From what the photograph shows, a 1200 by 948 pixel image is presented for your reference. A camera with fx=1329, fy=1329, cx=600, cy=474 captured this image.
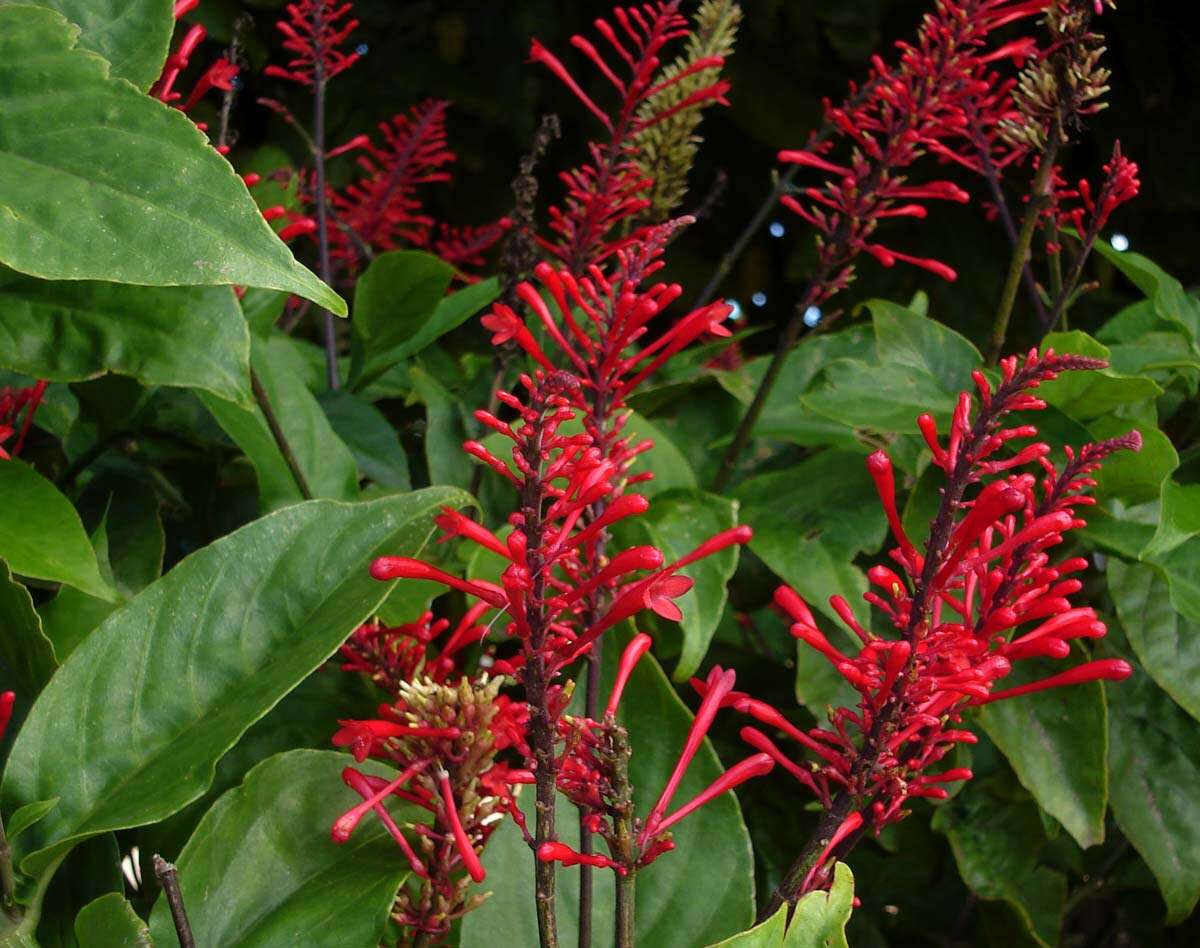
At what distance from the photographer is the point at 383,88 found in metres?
1.83

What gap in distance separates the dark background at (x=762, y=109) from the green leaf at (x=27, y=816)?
4.38 feet

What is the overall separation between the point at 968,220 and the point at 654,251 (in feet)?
4.88

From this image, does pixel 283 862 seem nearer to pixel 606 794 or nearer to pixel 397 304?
pixel 606 794

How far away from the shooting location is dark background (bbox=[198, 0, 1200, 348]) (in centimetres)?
178

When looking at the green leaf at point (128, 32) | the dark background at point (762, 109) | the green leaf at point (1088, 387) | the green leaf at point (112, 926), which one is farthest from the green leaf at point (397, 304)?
the dark background at point (762, 109)

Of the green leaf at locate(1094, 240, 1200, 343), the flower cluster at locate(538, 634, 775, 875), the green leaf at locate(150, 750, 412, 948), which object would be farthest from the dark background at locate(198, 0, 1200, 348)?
Result: the flower cluster at locate(538, 634, 775, 875)

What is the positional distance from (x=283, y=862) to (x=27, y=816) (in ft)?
0.34

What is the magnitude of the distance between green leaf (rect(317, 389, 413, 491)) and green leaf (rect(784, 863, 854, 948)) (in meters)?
0.49

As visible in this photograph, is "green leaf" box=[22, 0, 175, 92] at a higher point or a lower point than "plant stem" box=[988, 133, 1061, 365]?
higher

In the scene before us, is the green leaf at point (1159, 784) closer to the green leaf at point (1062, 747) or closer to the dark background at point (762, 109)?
the green leaf at point (1062, 747)

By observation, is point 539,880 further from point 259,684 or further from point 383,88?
point 383,88

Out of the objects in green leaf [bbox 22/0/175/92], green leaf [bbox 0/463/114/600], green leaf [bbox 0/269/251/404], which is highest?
green leaf [bbox 22/0/175/92]

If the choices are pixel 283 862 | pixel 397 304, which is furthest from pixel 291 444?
pixel 283 862

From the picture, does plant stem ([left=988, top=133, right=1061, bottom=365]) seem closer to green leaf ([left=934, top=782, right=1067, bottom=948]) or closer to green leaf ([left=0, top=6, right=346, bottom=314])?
green leaf ([left=934, top=782, right=1067, bottom=948])
